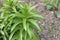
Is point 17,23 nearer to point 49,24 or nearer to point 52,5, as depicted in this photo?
point 49,24

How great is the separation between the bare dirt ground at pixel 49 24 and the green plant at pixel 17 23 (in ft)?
2.13

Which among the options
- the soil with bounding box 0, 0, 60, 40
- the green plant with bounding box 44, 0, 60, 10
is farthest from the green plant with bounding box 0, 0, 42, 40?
the green plant with bounding box 44, 0, 60, 10

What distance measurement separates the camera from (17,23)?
5031 millimetres

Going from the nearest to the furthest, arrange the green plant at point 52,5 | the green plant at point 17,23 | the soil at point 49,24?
the green plant at point 17,23, the soil at point 49,24, the green plant at point 52,5

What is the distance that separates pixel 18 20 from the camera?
5.11 m

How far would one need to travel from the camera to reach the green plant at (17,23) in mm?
5060

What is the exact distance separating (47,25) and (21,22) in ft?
3.54

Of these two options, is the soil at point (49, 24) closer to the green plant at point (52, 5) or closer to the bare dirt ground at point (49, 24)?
the bare dirt ground at point (49, 24)

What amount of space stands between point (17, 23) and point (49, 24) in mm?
1227

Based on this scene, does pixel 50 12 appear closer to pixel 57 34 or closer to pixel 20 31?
pixel 57 34

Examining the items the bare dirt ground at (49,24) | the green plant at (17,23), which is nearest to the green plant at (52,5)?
the bare dirt ground at (49,24)

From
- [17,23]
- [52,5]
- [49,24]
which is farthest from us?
[52,5]

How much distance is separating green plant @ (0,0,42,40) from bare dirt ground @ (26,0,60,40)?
648 mm

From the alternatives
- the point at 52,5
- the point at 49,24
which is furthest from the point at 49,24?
the point at 52,5
